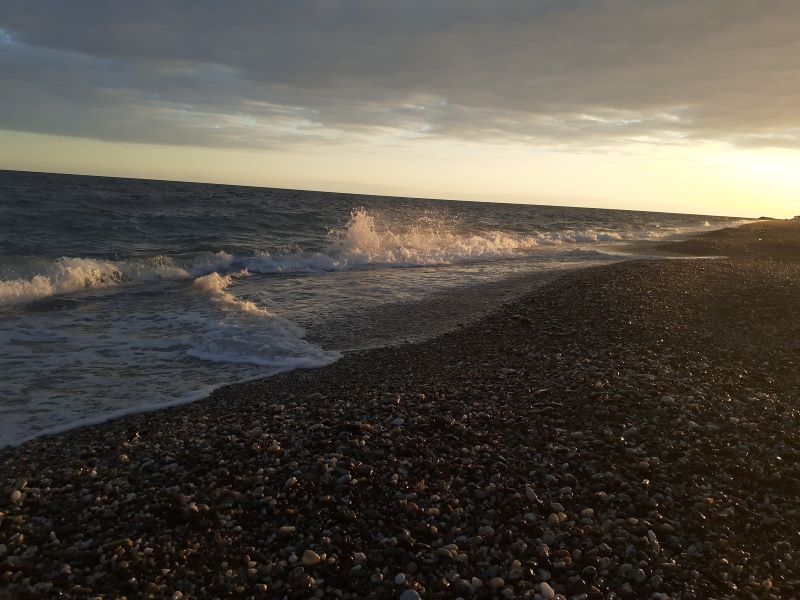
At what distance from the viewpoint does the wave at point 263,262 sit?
631 inches

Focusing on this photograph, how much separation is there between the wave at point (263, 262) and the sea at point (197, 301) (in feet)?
0.25

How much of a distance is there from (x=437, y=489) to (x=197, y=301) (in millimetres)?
11244

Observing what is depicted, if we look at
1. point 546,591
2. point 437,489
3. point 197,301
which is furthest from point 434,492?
point 197,301

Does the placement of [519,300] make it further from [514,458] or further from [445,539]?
[445,539]

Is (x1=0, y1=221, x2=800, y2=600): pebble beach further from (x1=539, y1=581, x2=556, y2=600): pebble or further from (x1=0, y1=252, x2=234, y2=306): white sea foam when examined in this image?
(x1=0, y1=252, x2=234, y2=306): white sea foam

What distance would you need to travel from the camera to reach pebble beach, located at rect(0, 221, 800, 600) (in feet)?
12.5

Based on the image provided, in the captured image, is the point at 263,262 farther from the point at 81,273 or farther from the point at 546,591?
the point at 546,591

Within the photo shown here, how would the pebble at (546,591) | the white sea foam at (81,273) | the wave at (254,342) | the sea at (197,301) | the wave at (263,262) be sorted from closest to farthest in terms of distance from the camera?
the pebble at (546,591), the sea at (197,301), the wave at (254,342), the white sea foam at (81,273), the wave at (263,262)

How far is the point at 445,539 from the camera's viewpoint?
4.15 meters

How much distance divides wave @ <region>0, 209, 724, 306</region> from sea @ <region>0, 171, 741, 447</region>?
7 centimetres

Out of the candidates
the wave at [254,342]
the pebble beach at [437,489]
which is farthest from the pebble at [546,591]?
the wave at [254,342]

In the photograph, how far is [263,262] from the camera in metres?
21.9

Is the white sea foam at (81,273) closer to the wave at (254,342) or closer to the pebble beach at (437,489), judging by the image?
the wave at (254,342)

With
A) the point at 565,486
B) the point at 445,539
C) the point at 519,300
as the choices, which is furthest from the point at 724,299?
the point at 445,539
